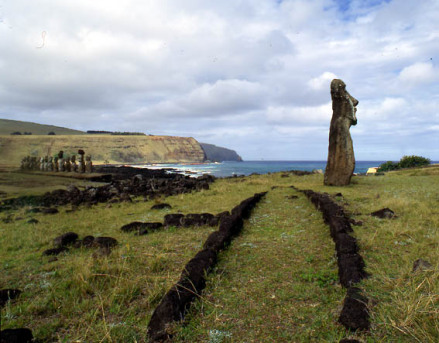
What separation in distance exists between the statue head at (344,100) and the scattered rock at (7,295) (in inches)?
622

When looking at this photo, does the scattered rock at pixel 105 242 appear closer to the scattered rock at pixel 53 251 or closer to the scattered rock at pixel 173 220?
the scattered rock at pixel 53 251

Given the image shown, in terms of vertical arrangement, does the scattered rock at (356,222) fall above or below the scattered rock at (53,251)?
above

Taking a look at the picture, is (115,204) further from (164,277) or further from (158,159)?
(158,159)

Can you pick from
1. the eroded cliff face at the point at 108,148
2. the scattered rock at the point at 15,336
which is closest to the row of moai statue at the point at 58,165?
the scattered rock at the point at 15,336

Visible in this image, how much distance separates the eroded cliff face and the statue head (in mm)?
82149

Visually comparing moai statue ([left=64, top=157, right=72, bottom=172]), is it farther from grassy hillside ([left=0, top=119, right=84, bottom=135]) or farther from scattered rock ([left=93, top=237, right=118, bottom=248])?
grassy hillside ([left=0, top=119, right=84, bottom=135])

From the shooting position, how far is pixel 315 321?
323 centimetres

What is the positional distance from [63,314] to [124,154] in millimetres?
148835

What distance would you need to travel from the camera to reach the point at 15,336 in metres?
2.66

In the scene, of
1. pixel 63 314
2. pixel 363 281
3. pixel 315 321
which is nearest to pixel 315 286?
pixel 363 281

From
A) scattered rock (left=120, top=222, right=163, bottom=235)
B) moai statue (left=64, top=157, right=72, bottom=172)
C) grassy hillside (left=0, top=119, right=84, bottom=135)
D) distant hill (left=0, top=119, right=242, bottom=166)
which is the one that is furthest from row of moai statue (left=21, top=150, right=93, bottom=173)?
grassy hillside (left=0, top=119, right=84, bottom=135)

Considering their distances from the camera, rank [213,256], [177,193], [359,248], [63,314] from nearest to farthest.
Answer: [63,314]
[213,256]
[359,248]
[177,193]

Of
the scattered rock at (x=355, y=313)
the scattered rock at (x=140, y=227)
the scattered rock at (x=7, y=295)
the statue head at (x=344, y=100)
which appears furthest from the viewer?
the statue head at (x=344, y=100)

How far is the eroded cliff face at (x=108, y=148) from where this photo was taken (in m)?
105
